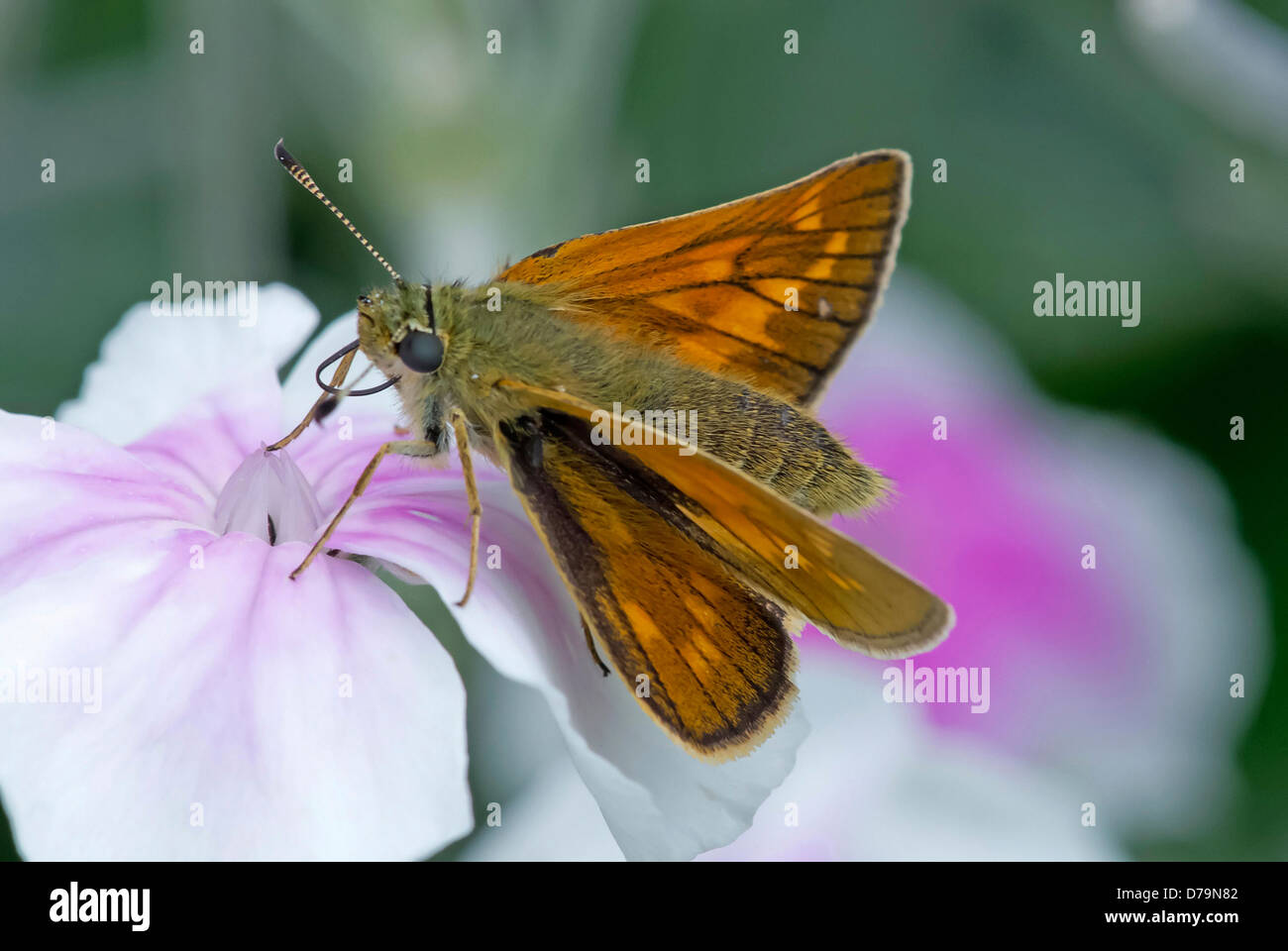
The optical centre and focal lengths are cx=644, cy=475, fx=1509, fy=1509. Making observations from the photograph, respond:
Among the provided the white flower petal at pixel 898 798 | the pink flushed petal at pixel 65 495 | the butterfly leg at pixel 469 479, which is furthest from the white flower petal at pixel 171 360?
the white flower petal at pixel 898 798

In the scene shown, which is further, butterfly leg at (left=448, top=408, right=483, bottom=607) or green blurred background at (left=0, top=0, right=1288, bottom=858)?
green blurred background at (left=0, top=0, right=1288, bottom=858)

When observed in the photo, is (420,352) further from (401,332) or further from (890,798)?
(890,798)

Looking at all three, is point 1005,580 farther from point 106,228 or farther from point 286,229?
point 106,228

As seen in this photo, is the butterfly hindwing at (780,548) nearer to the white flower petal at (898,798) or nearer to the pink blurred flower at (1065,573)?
the white flower petal at (898,798)

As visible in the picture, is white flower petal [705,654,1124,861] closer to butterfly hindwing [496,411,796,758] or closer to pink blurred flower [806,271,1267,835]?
pink blurred flower [806,271,1267,835]

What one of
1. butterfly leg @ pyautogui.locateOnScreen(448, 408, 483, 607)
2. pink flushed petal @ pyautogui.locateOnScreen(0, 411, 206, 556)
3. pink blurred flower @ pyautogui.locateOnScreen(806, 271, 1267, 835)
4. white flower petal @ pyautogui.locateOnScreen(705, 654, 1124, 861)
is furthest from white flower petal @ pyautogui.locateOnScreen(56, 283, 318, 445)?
pink blurred flower @ pyautogui.locateOnScreen(806, 271, 1267, 835)

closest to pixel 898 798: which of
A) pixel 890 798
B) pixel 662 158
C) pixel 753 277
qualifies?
pixel 890 798
